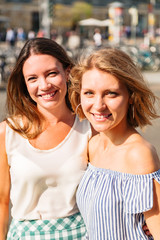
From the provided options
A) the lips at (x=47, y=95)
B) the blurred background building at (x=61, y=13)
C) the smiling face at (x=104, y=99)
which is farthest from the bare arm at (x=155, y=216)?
the blurred background building at (x=61, y=13)

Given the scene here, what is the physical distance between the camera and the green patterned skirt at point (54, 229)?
6.77 ft

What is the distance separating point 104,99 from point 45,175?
1.60 feet

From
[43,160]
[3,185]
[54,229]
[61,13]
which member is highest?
[61,13]

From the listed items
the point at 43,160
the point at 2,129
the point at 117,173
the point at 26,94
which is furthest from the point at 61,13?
the point at 117,173

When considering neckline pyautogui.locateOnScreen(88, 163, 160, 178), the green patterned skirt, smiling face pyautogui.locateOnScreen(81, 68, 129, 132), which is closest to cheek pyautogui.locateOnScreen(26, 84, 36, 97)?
smiling face pyautogui.locateOnScreen(81, 68, 129, 132)

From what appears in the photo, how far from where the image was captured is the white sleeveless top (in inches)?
80.1

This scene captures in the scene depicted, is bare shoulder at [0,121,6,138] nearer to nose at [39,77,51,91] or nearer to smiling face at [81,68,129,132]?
nose at [39,77,51,91]

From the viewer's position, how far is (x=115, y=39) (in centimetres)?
2747

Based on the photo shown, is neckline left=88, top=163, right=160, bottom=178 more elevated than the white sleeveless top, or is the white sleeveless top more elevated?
neckline left=88, top=163, right=160, bottom=178

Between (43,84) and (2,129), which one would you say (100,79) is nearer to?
(43,84)

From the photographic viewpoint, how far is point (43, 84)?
2.05 metres

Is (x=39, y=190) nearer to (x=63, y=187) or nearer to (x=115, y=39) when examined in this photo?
(x=63, y=187)

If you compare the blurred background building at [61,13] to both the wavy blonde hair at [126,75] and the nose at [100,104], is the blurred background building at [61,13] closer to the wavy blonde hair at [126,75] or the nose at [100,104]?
the wavy blonde hair at [126,75]

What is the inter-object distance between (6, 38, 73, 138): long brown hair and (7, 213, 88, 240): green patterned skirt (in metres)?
0.40
